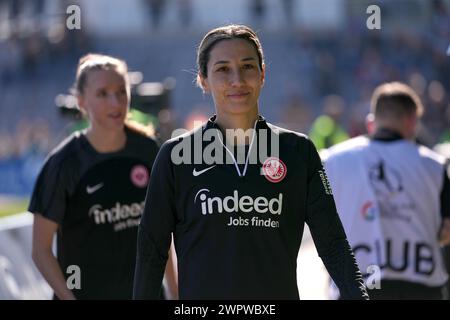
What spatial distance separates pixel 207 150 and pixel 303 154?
0.37 m

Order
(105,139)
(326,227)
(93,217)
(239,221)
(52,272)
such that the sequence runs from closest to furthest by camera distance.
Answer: (239,221), (326,227), (52,272), (93,217), (105,139)

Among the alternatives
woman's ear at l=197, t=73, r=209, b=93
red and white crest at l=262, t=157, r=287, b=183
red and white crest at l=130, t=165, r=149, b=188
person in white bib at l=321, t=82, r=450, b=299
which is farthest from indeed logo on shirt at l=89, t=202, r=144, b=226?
red and white crest at l=262, t=157, r=287, b=183

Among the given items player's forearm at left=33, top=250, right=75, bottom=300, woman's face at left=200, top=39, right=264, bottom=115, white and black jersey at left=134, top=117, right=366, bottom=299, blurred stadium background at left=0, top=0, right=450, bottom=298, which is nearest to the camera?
white and black jersey at left=134, top=117, right=366, bottom=299

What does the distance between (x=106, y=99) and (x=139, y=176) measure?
47 centimetres

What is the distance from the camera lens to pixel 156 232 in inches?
154

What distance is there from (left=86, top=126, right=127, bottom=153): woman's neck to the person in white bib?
4.74 feet

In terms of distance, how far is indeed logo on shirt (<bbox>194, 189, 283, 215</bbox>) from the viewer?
3.83 metres

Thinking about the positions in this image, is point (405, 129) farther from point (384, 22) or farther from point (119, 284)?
point (384, 22)

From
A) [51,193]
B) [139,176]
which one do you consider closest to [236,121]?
[51,193]

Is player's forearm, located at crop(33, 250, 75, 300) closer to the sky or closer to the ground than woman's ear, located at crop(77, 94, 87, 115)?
closer to the ground

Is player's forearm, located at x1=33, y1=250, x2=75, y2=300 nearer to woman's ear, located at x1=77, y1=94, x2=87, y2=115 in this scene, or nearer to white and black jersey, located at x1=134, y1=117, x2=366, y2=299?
woman's ear, located at x1=77, y1=94, x2=87, y2=115

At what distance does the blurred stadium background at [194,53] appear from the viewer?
2256 cm

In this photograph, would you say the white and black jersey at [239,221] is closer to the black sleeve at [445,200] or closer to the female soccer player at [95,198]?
the female soccer player at [95,198]

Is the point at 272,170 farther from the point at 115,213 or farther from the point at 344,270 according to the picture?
the point at 115,213
